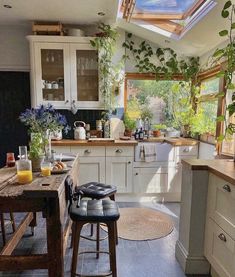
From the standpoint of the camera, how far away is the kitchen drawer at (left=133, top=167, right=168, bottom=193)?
3.44 metres

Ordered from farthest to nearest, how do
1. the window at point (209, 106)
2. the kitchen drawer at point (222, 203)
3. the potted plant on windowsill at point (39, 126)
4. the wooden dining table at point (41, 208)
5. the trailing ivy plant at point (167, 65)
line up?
the trailing ivy plant at point (167, 65) → the window at point (209, 106) → the potted plant on windowsill at point (39, 126) → the kitchen drawer at point (222, 203) → the wooden dining table at point (41, 208)

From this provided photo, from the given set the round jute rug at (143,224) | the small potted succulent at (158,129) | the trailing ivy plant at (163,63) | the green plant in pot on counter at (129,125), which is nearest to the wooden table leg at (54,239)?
the round jute rug at (143,224)

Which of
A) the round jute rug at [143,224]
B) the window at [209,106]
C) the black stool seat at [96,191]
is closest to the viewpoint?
the black stool seat at [96,191]

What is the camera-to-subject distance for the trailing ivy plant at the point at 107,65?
3.36 m

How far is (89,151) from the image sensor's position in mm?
3324

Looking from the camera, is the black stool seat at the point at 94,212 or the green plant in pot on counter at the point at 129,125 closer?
the black stool seat at the point at 94,212

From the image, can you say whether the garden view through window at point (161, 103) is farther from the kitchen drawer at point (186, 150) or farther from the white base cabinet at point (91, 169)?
the white base cabinet at point (91, 169)

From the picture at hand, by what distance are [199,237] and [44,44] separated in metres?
3.12

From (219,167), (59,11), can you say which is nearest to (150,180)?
(219,167)

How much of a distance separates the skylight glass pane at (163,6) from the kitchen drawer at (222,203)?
2021 mm

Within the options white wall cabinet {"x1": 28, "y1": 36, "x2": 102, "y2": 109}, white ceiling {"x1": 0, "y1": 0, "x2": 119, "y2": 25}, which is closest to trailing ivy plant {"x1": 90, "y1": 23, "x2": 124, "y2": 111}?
white wall cabinet {"x1": 28, "y1": 36, "x2": 102, "y2": 109}

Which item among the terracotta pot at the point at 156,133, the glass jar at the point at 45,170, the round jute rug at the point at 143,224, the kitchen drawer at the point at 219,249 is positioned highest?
the terracotta pot at the point at 156,133

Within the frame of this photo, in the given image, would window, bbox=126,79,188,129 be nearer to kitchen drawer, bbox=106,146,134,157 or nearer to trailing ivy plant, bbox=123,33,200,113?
trailing ivy plant, bbox=123,33,200,113

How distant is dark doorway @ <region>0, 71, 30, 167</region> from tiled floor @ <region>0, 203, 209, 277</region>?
171cm
